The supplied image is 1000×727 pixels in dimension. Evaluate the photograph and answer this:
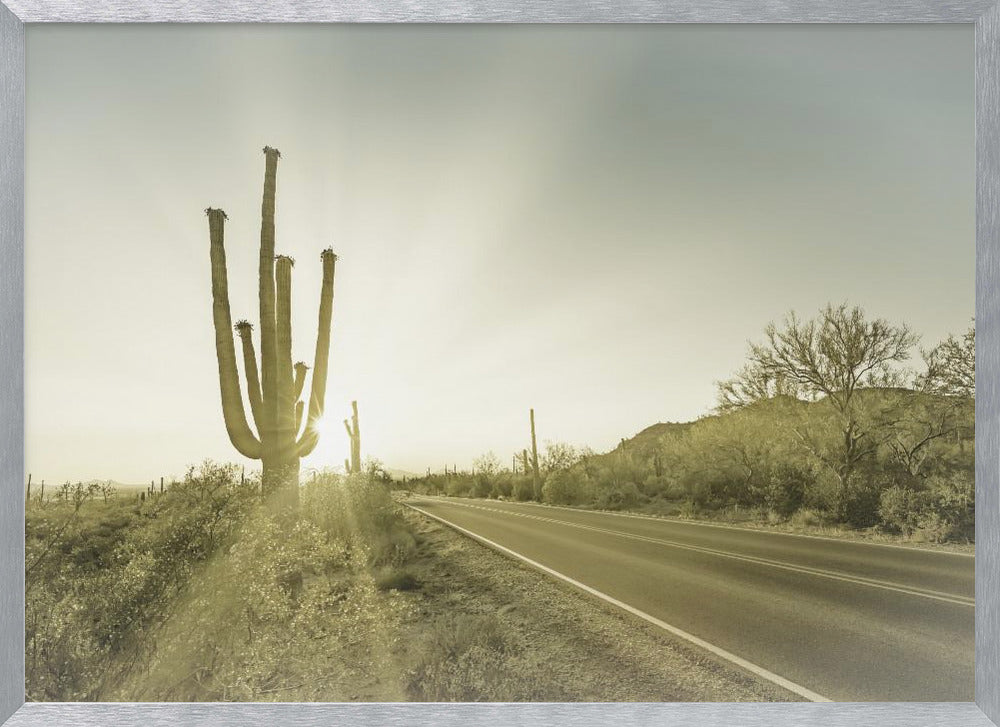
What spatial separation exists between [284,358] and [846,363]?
9.78ft

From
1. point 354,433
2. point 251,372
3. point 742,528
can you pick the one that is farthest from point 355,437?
point 742,528

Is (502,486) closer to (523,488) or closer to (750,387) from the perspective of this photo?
(523,488)

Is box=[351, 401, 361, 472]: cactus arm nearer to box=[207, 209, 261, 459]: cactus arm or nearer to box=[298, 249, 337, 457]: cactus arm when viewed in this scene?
box=[298, 249, 337, 457]: cactus arm

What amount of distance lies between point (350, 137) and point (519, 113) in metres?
0.87

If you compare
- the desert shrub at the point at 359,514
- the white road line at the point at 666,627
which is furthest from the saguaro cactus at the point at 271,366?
the white road line at the point at 666,627

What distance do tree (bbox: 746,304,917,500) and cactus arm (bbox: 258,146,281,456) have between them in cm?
255

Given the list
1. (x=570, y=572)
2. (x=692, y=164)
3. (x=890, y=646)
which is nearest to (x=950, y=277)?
(x=692, y=164)

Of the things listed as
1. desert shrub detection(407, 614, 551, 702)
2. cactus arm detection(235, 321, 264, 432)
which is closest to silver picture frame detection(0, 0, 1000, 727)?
desert shrub detection(407, 614, 551, 702)

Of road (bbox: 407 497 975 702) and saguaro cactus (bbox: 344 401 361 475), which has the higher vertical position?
saguaro cactus (bbox: 344 401 361 475)

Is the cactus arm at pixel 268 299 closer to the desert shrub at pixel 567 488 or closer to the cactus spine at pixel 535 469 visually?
the cactus spine at pixel 535 469

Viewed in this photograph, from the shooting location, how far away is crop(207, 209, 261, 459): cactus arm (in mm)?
3037

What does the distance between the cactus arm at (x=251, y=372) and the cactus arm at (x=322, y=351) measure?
0.40 m

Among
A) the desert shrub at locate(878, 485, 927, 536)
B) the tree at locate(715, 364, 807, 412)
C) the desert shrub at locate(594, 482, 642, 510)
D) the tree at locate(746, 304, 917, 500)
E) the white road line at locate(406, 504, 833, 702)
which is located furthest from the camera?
the desert shrub at locate(594, 482, 642, 510)

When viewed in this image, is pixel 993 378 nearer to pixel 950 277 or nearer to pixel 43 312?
pixel 950 277
